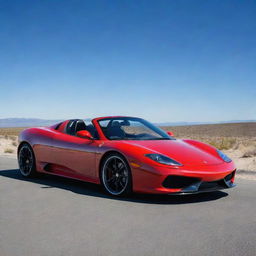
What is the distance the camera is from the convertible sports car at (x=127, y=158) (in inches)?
211

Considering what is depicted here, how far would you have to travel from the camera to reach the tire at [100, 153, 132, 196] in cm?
569

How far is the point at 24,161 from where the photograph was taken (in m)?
8.12

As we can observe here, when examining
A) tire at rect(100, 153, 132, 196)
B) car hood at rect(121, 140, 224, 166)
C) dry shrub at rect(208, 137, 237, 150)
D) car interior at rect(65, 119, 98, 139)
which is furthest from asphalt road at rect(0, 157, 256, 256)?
dry shrub at rect(208, 137, 237, 150)

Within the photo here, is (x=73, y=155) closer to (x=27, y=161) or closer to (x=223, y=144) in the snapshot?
(x=27, y=161)

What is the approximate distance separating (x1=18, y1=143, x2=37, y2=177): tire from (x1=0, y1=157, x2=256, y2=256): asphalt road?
121cm

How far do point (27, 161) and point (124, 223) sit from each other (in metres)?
4.21

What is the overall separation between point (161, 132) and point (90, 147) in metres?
1.43

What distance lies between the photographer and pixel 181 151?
19.4ft

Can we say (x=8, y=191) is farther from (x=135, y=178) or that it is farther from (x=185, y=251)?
(x=185, y=251)

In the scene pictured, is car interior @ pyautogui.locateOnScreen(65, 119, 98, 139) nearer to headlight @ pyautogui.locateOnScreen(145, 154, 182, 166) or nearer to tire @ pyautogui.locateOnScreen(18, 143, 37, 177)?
tire @ pyautogui.locateOnScreen(18, 143, 37, 177)

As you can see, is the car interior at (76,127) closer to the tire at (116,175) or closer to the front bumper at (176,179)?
the tire at (116,175)

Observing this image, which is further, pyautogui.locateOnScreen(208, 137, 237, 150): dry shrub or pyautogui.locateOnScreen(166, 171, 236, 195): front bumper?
pyautogui.locateOnScreen(208, 137, 237, 150): dry shrub

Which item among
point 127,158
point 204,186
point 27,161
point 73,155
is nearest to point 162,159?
point 127,158

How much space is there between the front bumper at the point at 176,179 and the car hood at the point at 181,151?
0.67 feet
